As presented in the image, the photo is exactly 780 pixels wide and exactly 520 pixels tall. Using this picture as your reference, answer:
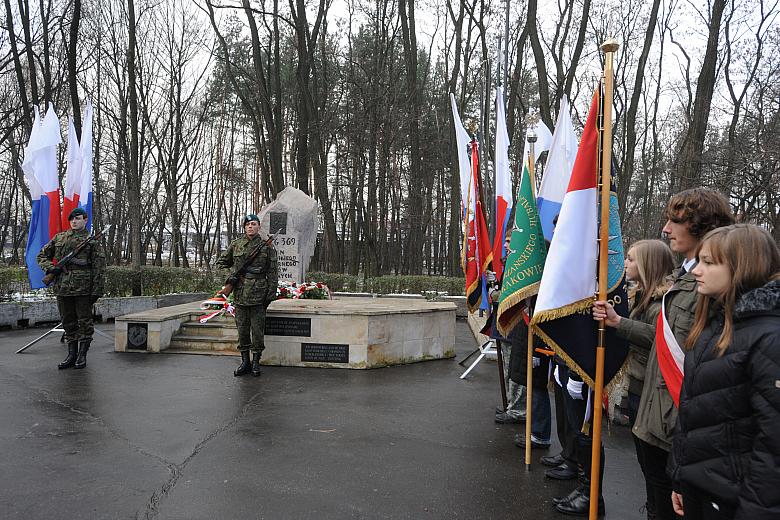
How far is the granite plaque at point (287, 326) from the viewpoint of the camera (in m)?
8.48

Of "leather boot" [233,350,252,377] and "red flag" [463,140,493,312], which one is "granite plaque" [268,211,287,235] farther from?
"red flag" [463,140,493,312]

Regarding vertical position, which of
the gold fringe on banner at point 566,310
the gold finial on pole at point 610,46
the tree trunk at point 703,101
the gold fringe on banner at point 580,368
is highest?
the tree trunk at point 703,101

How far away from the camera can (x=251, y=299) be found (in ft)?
24.9

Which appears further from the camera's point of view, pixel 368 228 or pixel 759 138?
pixel 368 228

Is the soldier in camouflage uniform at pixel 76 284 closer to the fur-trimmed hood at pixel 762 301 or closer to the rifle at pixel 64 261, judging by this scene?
the rifle at pixel 64 261

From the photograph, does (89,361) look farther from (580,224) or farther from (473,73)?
(473,73)

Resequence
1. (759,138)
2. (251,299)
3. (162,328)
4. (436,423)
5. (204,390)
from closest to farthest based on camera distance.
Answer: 1. (436,423)
2. (204,390)
3. (251,299)
4. (162,328)
5. (759,138)

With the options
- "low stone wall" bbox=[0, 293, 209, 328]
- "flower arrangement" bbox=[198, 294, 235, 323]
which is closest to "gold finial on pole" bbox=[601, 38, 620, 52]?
"flower arrangement" bbox=[198, 294, 235, 323]

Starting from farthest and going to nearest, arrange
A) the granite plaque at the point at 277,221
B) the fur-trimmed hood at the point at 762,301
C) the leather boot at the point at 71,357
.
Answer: the granite plaque at the point at 277,221
the leather boot at the point at 71,357
the fur-trimmed hood at the point at 762,301

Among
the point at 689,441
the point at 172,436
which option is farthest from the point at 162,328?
the point at 689,441

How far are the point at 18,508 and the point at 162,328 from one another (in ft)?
19.8

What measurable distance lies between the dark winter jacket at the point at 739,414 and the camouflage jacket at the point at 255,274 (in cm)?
618

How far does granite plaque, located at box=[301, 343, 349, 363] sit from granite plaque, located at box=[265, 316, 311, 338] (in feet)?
0.64

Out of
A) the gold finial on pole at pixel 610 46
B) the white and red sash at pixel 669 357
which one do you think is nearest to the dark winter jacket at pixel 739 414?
the white and red sash at pixel 669 357
